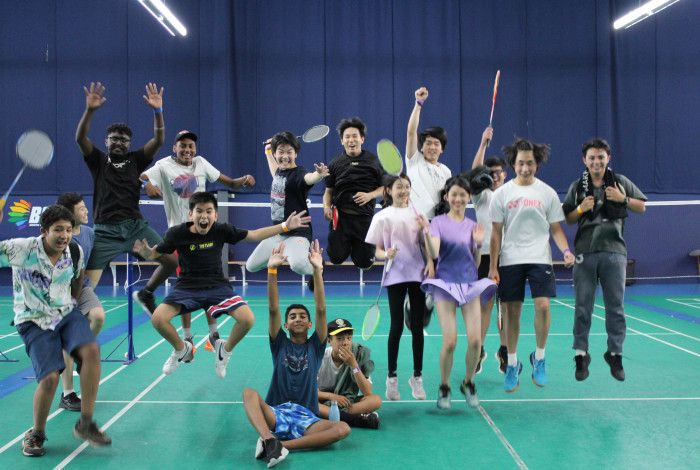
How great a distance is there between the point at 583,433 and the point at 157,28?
16249 millimetres

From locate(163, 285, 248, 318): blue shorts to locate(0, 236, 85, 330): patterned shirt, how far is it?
3.63 ft

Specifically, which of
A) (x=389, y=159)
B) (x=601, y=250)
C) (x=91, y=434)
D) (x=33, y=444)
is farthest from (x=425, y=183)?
(x=33, y=444)

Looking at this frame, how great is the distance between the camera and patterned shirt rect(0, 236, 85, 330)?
15.7 ft

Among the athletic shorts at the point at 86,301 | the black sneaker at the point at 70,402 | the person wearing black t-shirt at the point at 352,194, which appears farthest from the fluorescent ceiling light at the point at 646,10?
the black sneaker at the point at 70,402

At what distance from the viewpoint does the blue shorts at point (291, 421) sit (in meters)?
5.08

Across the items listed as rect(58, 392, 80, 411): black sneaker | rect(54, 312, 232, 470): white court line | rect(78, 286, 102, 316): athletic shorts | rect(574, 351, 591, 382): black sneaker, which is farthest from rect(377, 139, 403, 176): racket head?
rect(58, 392, 80, 411): black sneaker

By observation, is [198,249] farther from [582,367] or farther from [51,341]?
[582,367]

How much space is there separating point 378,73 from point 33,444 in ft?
48.4

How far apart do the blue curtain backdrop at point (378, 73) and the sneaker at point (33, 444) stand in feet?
43.4

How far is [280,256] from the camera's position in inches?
202

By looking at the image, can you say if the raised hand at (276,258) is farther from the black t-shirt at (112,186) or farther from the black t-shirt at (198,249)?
the black t-shirt at (112,186)

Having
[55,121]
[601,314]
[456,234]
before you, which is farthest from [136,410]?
[55,121]

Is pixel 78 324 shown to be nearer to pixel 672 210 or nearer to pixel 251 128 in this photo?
pixel 251 128

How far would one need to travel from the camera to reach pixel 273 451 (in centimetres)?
463
